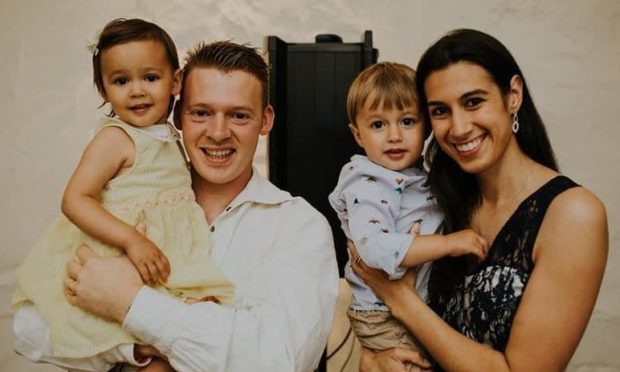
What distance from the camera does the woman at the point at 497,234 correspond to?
1.18 metres

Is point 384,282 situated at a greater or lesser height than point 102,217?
lesser

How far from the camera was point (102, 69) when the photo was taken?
1361 millimetres

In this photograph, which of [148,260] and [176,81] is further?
[176,81]

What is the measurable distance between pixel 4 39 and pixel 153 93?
5.37ft

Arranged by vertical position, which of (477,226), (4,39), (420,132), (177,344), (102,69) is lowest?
(177,344)

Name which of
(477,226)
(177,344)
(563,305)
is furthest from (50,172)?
(563,305)

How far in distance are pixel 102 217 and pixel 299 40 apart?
1.53m

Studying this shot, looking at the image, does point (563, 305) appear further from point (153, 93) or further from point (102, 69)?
point (102, 69)

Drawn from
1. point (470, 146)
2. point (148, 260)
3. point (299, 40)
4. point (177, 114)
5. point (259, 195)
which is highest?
→ point (299, 40)

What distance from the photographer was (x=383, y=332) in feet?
4.80

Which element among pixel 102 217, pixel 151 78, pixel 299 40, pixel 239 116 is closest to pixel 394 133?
pixel 239 116

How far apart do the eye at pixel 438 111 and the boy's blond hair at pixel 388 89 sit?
8 centimetres

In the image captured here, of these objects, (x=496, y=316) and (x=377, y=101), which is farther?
(x=377, y=101)

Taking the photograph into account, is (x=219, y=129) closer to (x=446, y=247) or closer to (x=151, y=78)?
(x=151, y=78)
